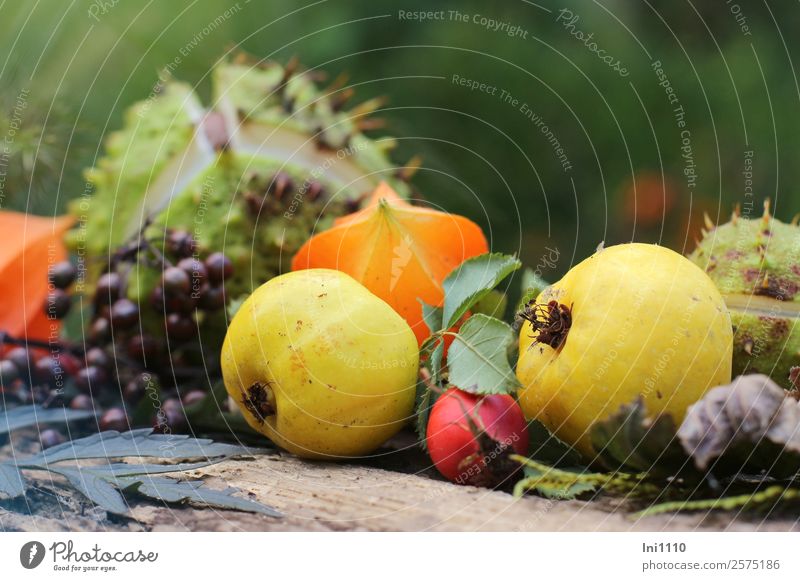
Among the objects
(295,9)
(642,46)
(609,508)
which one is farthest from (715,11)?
(609,508)

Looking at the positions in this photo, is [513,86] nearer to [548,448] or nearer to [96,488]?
[548,448]

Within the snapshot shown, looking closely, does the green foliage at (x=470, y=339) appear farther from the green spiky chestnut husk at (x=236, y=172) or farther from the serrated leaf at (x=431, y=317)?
the green spiky chestnut husk at (x=236, y=172)

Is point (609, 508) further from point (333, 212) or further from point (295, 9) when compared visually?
point (295, 9)

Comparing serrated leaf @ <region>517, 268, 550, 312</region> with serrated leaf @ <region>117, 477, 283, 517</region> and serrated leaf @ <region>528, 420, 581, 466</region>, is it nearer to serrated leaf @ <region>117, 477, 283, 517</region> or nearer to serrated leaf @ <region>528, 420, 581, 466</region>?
serrated leaf @ <region>528, 420, 581, 466</region>

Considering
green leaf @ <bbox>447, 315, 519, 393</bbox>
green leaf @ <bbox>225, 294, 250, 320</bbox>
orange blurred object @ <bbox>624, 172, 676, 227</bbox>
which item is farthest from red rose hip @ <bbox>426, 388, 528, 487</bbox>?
orange blurred object @ <bbox>624, 172, 676, 227</bbox>

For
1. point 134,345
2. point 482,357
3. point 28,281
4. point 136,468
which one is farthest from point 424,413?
point 28,281

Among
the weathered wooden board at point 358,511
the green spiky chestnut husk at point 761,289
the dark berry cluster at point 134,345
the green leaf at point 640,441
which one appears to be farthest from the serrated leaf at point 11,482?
the green spiky chestnut husk at point 761,289
